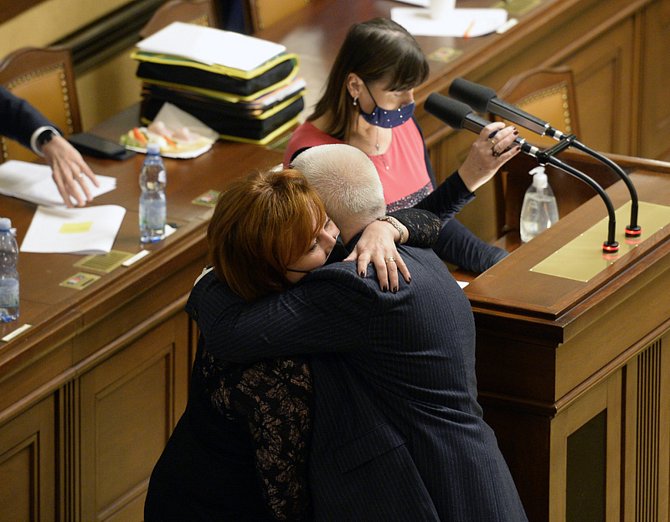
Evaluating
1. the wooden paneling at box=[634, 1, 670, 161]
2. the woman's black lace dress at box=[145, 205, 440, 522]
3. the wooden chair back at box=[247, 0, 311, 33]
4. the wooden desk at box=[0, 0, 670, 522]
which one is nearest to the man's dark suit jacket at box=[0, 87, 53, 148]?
the wooden desk at box=[0, 0, 670, 522]

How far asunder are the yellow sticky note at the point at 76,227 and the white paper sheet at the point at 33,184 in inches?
5.0

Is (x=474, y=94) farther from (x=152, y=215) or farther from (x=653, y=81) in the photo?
(x=653, y=81)

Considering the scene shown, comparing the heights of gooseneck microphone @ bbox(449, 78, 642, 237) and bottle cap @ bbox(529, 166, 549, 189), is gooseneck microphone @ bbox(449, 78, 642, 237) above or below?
above

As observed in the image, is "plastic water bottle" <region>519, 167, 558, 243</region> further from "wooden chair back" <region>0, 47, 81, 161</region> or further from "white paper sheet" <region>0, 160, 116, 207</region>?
"wooden chair back" <region>0, 47, 81, 161</region>

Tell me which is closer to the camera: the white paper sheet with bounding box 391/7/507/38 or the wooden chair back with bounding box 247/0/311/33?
the white paper sheet with bounding box 391/7/507/38

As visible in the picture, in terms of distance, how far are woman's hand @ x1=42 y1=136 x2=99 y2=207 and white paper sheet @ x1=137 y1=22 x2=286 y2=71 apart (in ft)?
2.00

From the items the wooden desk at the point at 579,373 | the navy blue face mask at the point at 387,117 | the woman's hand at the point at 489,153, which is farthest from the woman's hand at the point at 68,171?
the wooden desk at the point at 579,373

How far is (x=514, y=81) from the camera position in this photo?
13.8 ft

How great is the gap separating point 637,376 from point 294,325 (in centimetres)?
93

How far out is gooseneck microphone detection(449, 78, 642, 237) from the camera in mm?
2689

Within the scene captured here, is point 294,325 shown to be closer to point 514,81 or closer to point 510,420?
point 510,420

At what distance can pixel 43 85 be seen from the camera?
4477 mm

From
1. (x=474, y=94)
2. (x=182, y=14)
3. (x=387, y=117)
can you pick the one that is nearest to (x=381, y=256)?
(x=474, y=94)

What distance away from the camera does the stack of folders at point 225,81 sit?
4.23 m
